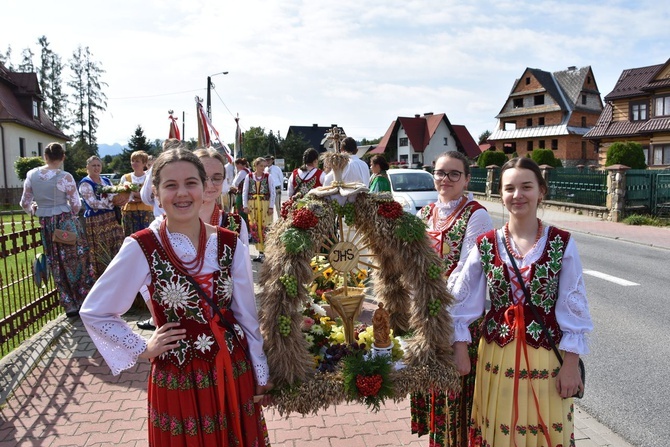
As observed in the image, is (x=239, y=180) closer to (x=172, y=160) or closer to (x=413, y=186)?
(x=413, y=186)

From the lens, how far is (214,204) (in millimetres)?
3381

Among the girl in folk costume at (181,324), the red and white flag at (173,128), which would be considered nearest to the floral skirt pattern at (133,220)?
the red and white flag at (173,128)

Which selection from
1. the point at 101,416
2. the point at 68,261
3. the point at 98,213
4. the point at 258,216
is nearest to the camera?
the point at 101,416

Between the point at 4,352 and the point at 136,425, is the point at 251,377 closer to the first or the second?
the point at 136,425

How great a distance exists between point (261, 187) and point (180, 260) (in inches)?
353

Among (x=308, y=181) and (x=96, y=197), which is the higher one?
(x=308, y=181)

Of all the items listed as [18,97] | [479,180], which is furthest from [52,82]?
[479,180]

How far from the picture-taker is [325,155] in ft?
9.40

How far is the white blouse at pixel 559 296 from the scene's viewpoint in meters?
2.50

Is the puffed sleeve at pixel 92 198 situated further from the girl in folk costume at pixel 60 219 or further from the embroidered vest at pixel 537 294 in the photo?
the embroidered vest at pixel 537 294

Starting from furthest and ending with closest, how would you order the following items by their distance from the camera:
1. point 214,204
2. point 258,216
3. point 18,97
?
point 18,97 → point 258,216 → point 214,204

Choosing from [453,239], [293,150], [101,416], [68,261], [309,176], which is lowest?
[101,416]

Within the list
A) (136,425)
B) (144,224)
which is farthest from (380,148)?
(136,425)

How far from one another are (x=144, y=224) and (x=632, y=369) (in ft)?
21.4
